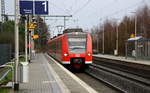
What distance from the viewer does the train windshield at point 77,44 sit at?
2689cm

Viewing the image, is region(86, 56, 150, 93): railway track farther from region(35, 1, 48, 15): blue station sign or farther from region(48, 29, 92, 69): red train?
region(35, 1, 48, 15): blue station sign

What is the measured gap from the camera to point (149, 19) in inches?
2334

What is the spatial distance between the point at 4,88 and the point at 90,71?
17658mm

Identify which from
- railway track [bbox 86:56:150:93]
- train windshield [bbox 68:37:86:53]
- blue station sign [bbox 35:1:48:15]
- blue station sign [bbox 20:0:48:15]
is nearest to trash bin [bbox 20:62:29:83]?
blue station sign [bbox 20:0:48:15]

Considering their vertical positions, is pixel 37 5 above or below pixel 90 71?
above

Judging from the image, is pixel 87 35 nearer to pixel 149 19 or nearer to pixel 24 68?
pixel 24 68

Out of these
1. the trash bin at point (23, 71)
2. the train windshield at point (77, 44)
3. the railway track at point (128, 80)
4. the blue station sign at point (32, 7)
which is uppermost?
the blue station sign at point (32, 7)

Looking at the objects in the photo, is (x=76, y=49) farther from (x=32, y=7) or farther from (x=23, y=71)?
(x=23, y=71)

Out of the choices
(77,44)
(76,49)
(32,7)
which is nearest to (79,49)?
(76,49)

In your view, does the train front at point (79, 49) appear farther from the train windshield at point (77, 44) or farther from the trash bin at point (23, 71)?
the trash bin at point (23, 71)

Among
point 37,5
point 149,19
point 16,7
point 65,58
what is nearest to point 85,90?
point 16,7

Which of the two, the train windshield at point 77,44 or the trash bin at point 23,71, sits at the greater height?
the train windshield at point 77,44

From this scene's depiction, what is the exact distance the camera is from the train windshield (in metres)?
26.9

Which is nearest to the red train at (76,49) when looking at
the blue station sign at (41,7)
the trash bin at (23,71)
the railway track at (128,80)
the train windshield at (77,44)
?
the train windshield at (77,44)
